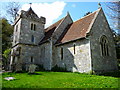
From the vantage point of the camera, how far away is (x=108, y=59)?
14625 millimetres

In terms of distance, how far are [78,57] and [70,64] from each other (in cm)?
171

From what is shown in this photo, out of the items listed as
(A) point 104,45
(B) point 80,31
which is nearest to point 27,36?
(B) point 80,31

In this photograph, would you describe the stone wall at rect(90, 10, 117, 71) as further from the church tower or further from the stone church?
the church tower

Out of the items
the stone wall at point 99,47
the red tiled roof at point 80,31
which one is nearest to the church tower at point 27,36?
the red tiled roof at point 80,31

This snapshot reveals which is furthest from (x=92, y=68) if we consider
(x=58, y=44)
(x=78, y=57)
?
(x=58, y=44)

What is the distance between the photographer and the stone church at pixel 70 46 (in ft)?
44.2

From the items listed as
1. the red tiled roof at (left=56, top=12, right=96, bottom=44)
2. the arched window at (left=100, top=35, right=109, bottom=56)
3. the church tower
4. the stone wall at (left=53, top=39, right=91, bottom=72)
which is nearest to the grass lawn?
the stone wall at (left=53, top=39, right=91, bottom=72)

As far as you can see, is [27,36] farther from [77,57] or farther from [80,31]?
[77,57]

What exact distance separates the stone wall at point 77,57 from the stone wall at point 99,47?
677mm

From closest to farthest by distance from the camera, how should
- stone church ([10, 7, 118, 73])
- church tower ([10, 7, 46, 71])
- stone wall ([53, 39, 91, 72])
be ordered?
stone wall ([53, 39, 91, 72]) < stone church ([10, 7, 118, 73]) < church tower ([10, 7, 46, 71])

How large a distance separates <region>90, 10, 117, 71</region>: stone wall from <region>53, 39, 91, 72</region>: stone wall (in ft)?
2.22

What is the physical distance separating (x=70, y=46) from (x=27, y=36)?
9.14m

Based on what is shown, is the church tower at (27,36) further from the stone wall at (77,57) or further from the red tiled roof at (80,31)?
the stone wall at (77,57)

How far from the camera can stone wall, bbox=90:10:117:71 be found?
522 inches
